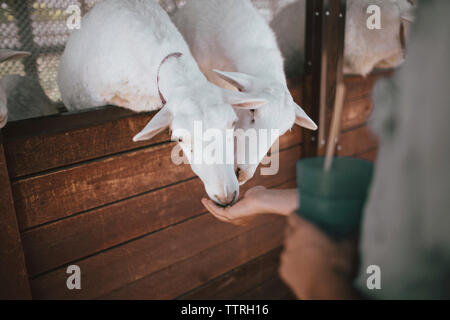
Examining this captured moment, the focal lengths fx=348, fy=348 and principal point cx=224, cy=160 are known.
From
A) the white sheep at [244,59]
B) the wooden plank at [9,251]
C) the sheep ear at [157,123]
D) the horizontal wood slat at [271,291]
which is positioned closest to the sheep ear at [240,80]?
the white sheep at [244,59]

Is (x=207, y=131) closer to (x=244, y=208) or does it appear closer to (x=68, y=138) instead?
(x=244, y=208)

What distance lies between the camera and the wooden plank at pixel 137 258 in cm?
140

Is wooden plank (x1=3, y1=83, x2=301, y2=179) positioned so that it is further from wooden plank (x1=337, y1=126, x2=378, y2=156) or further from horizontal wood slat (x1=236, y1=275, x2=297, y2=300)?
wooden plank (x1=337, y1=126, x2=378, y2=156)

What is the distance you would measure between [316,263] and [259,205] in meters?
0.64

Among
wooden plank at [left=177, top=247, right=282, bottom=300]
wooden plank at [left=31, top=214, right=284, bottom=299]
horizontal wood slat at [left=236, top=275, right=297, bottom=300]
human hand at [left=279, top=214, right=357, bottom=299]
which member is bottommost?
horizontal wood slat at [left=236, top=275, right=297, bottom=300]

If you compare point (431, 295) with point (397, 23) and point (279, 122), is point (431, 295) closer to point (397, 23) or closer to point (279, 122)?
point (279, 122)

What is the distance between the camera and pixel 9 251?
1213mm

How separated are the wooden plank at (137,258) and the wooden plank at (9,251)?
0.26ft

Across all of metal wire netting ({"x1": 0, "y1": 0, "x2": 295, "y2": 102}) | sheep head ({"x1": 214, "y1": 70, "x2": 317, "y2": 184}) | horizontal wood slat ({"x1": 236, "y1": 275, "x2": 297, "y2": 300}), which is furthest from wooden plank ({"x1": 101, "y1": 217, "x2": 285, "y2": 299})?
metal wire netting ({"x1": 0, "y1": 0, "x2": 295, "y2": 102})

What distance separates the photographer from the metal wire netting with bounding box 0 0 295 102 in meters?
1.31

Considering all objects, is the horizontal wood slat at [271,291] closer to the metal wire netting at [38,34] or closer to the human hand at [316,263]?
the metal wire netting at [38,34]

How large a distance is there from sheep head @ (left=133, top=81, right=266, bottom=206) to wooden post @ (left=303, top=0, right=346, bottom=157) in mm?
969

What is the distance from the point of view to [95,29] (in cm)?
143

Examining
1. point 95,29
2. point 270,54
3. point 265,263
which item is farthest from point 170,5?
point 265,263
